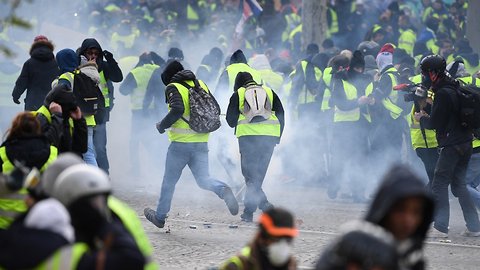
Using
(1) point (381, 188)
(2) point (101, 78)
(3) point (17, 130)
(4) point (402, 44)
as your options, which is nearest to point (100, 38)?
(4) point (402, 44)

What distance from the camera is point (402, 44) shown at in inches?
858

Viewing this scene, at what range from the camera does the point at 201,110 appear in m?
11.1

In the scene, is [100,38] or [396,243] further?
[100,38]

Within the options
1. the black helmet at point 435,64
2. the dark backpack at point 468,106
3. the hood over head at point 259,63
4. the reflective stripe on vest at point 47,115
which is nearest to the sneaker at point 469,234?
the dark backpack at point 468,106

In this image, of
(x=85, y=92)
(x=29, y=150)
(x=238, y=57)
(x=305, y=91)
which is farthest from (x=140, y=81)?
(x=29, y=150)

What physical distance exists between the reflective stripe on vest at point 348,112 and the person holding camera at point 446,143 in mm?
3058

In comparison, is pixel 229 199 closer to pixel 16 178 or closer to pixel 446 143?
pixel 446 143

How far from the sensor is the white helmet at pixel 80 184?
4.37 m

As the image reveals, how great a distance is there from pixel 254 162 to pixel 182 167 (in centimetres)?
101

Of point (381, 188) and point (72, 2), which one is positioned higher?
point (72, 2)

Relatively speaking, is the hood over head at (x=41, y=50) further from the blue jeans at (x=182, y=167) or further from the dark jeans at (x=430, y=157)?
the dark jeans at (x=430, y=157)

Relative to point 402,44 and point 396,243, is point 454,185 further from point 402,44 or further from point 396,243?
point 402,44

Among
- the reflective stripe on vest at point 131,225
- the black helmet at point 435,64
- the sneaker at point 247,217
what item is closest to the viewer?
the reflective stripe on vest at point 131,225

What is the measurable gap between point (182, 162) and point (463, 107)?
8.91 feet
